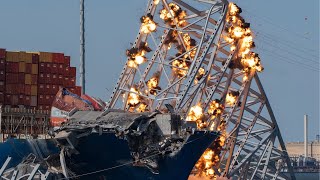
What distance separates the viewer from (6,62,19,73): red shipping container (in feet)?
305

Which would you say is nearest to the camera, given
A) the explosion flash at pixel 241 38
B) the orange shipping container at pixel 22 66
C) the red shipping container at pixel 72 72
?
the explosion flash at pixel 241 38

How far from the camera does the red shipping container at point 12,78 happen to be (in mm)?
92812

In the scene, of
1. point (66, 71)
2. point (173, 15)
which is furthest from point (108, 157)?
point (66, 71)

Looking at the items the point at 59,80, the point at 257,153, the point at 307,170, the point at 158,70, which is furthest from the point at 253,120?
the point at 307,170

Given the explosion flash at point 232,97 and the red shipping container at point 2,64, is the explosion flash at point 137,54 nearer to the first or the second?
the explosion flash at point 232,97

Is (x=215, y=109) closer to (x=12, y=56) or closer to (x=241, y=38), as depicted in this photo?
(x=241, y=38)

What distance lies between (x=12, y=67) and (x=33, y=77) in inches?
82.2

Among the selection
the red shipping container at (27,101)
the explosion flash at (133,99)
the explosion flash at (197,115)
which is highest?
the red shipping container at (27,101)

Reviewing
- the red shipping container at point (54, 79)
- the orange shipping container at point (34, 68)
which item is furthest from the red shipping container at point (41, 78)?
the red shipping container at point (54, 79)

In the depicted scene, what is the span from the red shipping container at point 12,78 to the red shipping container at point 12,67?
0.32 metres

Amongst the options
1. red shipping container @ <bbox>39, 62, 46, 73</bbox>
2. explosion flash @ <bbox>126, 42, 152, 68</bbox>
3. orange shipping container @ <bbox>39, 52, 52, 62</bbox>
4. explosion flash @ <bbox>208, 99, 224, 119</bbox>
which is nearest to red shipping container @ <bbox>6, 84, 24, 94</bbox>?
red shipping container @ <bbox>39, 62, 46, 73</bbox>

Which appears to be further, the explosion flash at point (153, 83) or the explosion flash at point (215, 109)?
the explosion flash at point (153, 83)

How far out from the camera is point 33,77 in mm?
94062

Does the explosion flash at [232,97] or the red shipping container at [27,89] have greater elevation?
the red shipping container at [27,89]
